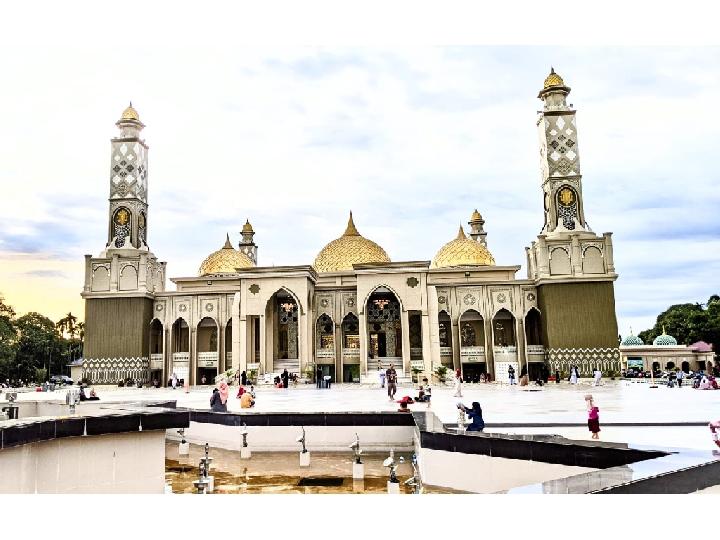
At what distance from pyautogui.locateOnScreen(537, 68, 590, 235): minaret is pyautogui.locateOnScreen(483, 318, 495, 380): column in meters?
5.13

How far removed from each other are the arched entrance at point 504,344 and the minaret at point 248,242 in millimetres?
18189

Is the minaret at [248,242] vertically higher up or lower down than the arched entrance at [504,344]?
higher up

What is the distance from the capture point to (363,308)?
25.5 m

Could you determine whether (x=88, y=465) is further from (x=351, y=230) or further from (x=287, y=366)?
(x=351, y=230)

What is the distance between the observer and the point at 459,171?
322 inches

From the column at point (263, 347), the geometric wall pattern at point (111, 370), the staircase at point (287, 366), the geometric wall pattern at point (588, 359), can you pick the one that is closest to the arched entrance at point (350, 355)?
the staircase at point (287, 366)

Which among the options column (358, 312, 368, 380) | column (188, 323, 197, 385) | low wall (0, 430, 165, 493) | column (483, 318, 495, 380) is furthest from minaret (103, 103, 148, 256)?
low wall (0, 430, 165, 493)

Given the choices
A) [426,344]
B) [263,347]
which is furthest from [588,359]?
[263,347]

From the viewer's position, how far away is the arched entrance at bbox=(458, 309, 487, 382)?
2627 centimetres

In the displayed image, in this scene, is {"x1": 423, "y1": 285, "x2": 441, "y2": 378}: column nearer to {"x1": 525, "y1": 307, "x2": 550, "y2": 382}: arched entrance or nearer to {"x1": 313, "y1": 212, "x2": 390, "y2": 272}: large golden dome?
{"x1": 525, "y1": 307, "x2": 550, "y2": 382}: arched entrance

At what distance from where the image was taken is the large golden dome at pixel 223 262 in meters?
32.6

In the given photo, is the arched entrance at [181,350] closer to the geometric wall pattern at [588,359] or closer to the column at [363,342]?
the column at [363,342]
